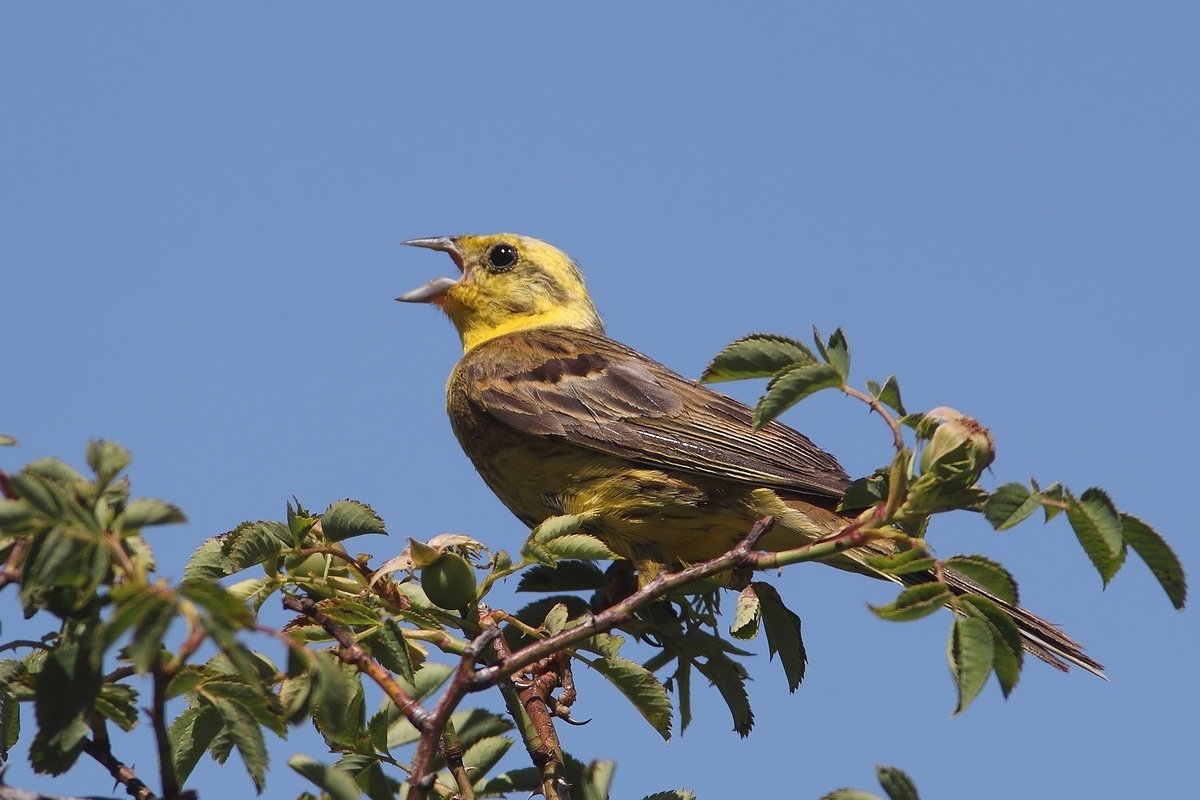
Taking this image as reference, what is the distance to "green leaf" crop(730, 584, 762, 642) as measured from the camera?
3.62 m

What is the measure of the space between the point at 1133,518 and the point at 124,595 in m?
1.74

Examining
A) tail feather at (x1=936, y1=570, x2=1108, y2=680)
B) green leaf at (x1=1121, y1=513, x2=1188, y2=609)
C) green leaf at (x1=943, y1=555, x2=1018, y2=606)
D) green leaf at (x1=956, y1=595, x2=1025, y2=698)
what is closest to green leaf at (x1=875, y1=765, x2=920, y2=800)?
green leaf at (x1=956, y1=595, x2=1025, y2=698)

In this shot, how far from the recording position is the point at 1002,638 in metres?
2.59

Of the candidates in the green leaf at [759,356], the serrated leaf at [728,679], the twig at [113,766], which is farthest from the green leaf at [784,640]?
the twig at [113,766]

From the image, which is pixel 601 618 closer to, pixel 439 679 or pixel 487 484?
pixel 439 679

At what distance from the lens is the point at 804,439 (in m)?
5.59

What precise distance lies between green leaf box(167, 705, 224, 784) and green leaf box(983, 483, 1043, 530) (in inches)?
60.0

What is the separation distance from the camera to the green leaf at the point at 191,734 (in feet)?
9.20

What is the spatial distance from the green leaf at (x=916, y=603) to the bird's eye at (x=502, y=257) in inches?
197

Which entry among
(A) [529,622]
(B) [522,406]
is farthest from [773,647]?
(B) [522,406]

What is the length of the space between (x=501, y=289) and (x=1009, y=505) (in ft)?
16.2

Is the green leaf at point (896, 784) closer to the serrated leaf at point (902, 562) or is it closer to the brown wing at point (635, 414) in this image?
the serrated leaf at point (902, 562)

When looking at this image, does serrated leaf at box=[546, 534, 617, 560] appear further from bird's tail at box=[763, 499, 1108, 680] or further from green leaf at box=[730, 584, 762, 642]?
bird's tail at box=[763, 499, 1108, 680]

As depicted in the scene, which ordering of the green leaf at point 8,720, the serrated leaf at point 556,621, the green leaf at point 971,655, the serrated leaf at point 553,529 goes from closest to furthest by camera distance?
1. the green leaf at point 971,655
2. the green leaf at point 8,720
3. the serrated leaf at point 553,529
4. the serrated leaf at point 556,621
